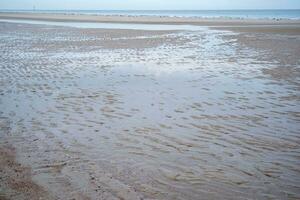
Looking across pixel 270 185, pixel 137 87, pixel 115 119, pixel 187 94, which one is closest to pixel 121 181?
pixel 270 185

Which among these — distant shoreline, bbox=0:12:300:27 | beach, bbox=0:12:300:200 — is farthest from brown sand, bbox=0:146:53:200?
distant shoreline, bbox=0:12:300:27

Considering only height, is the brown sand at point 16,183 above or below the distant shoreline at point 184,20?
below

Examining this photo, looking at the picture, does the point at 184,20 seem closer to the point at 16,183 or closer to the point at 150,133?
the point at 150,133

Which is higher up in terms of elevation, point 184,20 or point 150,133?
point 184,20

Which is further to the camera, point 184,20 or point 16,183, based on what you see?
point 184,20

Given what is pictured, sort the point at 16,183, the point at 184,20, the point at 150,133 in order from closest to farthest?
the point at 16,183
the point at 150,133
the point at 184,20

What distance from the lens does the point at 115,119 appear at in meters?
7.06

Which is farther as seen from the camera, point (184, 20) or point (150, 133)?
point (184, 20)

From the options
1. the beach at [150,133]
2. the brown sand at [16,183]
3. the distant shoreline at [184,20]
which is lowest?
the brown sand at [16,183]

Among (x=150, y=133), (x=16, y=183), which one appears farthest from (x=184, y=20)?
(x=16, y=183)

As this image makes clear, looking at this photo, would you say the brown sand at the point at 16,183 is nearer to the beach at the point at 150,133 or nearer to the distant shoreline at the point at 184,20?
the beach at the point at 150,133

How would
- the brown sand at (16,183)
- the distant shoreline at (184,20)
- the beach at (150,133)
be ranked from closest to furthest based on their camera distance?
the brown sand at (16,183), the beach at (150,133), the distant shoreline at (184,20)

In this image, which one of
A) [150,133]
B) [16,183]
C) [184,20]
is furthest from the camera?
[184,20]

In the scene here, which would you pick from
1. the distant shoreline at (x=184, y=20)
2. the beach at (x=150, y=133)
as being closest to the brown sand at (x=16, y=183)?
the beach at (x=150, y=133)
